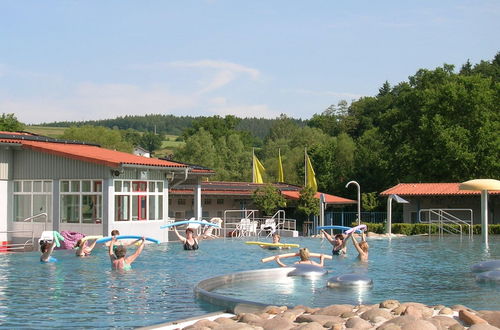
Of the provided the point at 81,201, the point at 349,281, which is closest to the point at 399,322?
the point at 349,281

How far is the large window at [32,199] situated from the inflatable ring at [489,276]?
17570 mm

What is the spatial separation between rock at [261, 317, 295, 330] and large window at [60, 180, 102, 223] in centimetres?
1893

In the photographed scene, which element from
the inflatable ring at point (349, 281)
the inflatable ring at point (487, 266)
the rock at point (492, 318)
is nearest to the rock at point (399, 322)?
the rock at point (492, 318)

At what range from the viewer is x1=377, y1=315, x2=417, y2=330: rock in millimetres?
8906

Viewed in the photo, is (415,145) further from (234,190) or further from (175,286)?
(175,286)

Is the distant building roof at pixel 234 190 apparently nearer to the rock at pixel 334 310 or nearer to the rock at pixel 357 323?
the rock at pixel 334 310

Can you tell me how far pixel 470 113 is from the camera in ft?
164

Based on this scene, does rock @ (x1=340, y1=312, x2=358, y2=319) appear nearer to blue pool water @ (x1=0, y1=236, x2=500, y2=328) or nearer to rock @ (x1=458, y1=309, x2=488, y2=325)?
rock @ (x1=458, y1=309, x2=488, y2=325)

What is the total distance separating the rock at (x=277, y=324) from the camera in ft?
30.9

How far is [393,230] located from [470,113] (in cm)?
1458

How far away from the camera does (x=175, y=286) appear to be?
1608 centimetres

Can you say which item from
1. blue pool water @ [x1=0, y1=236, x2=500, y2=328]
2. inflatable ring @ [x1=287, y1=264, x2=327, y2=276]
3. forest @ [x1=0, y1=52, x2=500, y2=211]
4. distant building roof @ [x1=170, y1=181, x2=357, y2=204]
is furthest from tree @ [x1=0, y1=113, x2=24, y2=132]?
inflatable ring @ [x1=287, y1=264, x2=327, y2=276]

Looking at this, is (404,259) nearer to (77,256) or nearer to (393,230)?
(77,256)

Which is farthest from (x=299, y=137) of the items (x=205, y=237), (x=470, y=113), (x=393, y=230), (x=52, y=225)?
(x=52, y=225)
